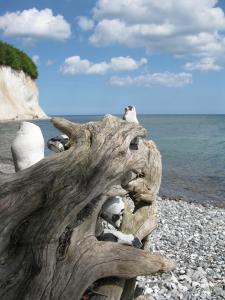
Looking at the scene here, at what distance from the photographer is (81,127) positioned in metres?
3.80

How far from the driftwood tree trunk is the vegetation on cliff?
214 feet

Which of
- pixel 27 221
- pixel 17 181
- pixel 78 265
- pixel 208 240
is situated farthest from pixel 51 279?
pixel 208 240

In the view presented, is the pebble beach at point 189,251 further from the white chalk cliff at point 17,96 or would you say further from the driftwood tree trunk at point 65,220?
the white chalk cliff at point 17,96

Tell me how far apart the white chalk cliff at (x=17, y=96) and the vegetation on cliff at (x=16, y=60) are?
30.1 inches

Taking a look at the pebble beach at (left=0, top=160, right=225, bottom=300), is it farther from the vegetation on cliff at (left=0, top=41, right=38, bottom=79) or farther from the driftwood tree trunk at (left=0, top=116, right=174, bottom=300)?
the vegetation on cliff at (left=0, top=41, right=38, bottom=79)

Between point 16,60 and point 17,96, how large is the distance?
5.40m

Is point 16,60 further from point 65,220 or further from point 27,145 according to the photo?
point 65,220

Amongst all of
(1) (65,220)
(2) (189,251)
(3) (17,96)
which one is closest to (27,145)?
(1) (65,220)

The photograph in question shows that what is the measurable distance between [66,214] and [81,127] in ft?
2.49

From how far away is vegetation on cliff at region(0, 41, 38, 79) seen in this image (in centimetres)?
6675

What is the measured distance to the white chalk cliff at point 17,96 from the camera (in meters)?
65.1

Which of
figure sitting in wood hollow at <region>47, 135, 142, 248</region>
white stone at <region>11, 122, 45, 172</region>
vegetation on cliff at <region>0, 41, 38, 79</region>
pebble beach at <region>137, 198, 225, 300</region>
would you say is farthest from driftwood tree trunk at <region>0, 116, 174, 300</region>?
vegetation on cliff at <region>0, 41, 38, 79</region>

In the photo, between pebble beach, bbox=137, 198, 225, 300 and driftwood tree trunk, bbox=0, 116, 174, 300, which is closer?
driftwood tree trunk, bbox=0, 116, 174, 300

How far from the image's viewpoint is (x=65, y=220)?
3.48 meters
